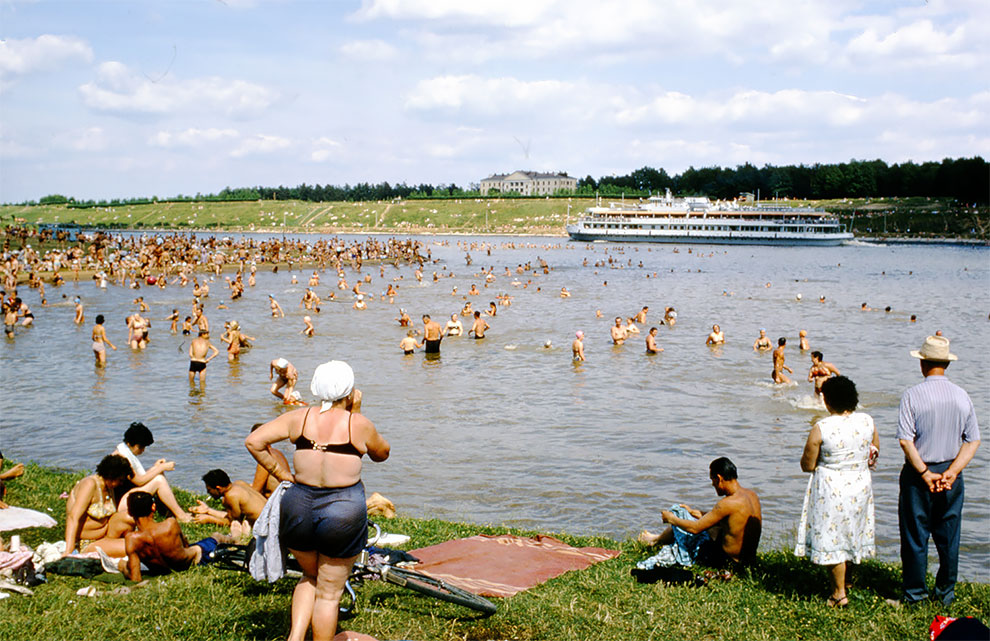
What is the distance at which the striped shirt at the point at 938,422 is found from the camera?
558 cm

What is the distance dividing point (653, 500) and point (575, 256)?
7584 cm

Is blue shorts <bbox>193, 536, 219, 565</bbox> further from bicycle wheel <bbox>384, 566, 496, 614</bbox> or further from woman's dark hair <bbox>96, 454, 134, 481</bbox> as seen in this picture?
bicycle wheel <bbox>384, 566, 496, 614</bbox>

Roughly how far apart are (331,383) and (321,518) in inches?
29.6

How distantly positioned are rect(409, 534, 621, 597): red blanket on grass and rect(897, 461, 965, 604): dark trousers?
259cm

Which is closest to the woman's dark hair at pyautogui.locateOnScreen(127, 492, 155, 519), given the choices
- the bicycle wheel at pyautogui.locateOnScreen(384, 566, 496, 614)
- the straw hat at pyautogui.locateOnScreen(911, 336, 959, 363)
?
the bicycle wheel at pyautogui.locateOnScreen(384, 566, 496, 614)

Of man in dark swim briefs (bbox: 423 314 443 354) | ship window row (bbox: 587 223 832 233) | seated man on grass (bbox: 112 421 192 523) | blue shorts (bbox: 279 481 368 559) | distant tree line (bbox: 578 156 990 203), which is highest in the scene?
distant tree line (bbox: 578 156 990 203)

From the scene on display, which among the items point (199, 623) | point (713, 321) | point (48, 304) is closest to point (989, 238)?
point (713, 321)

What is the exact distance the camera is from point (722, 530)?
6793 millimetres

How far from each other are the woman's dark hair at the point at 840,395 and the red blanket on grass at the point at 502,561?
2681 millimetres

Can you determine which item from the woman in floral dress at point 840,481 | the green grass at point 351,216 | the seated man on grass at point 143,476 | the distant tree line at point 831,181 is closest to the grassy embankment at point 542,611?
the woman in floral dress at point 840,481

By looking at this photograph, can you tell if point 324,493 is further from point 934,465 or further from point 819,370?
point 819,370

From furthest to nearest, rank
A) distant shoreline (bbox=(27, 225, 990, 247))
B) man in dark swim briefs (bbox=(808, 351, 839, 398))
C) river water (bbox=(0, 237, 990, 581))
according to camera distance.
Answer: distant shoreline (bbox=(27, 225, 990, 247)) < man in dark swim briefs (bbox=(808, 351, 839, 398)) < river water (bbox=(0, 237, 990, 581))

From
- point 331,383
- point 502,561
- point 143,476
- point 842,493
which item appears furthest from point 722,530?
point 143,476

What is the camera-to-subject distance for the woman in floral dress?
556cm
